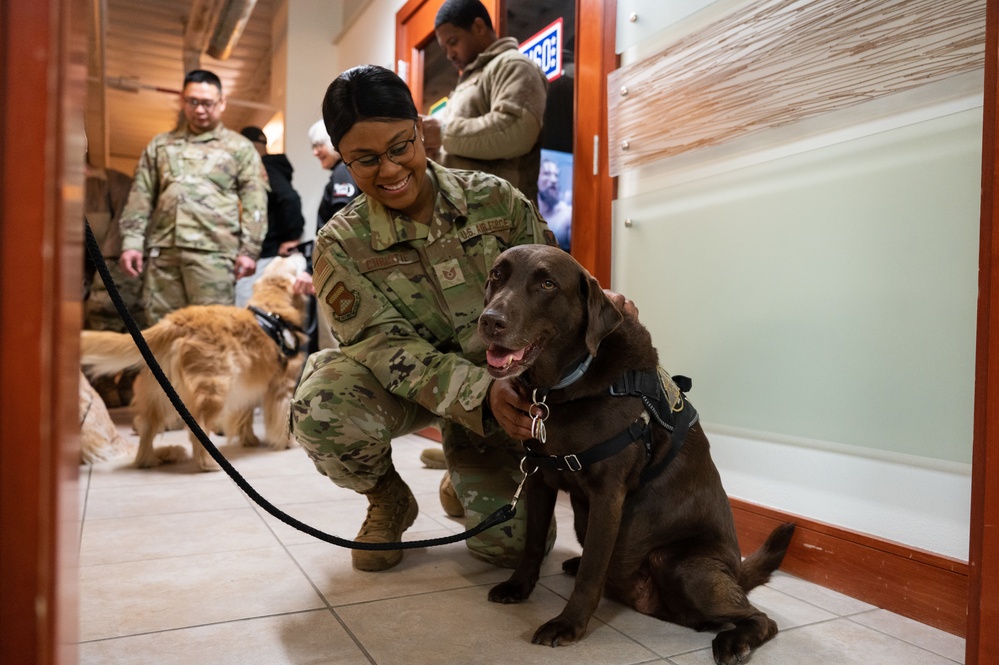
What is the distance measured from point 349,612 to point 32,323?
1141 millimetres

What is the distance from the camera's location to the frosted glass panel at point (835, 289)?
1.57m

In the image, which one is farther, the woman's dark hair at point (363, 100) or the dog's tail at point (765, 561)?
the woman's dark hair at point (363, 100)

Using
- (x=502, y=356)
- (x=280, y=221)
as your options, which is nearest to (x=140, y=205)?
(x=280, y=221)

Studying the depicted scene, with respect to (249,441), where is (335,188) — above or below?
above

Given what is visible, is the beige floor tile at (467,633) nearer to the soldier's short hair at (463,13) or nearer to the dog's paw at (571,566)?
the dog's paw at (571,566)

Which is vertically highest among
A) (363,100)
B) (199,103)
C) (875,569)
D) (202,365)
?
(199,103)

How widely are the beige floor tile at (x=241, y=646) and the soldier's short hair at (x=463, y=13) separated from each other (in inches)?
95.1

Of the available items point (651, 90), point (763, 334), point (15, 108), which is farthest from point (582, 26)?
point (15, 108)

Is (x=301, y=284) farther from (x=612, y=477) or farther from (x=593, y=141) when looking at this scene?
(x=612, y=477)

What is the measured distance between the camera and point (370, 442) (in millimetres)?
1894

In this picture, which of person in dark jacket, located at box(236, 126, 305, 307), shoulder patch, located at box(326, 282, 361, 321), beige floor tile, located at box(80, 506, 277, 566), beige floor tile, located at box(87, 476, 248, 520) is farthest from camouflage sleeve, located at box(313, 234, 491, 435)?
person in dark jacket, located at box(236, 126, 305, 307)

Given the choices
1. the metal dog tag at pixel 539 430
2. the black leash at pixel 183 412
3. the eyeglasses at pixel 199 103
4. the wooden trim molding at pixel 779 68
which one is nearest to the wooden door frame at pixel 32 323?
the black leash at pixel 183 412

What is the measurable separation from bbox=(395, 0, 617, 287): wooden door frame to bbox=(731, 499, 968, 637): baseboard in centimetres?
112

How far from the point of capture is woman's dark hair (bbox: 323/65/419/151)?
183cm
